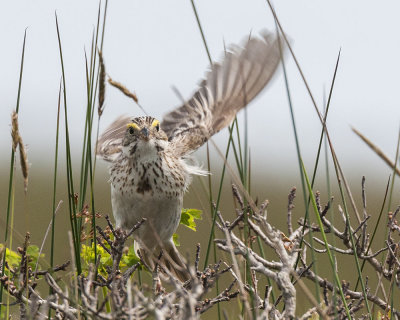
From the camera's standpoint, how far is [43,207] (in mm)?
16969

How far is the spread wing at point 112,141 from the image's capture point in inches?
226

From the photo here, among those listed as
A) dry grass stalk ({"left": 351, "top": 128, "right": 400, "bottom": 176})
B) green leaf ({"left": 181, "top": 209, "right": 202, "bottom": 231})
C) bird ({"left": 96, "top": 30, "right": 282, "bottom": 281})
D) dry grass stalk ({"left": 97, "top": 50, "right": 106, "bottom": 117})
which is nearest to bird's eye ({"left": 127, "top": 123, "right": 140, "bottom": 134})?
bird ({"left": 96, "top": 30, "right": 282, "bottom": 281})

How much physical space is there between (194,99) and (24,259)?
3248 millimetres

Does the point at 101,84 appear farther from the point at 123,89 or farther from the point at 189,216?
the point at 189,216

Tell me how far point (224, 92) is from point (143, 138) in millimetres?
1403

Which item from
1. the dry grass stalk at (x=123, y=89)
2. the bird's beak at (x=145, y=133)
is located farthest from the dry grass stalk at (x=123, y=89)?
the bird's beak at (x=145, y=133)

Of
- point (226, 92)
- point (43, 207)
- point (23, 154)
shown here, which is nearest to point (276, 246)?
point (23, 154)

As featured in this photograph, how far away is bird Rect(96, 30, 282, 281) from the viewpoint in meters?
4.93

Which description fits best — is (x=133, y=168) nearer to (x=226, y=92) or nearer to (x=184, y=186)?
(x=184, y=186)

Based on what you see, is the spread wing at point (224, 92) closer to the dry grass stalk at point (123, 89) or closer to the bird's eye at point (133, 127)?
the bird's eye at point (133, 127)

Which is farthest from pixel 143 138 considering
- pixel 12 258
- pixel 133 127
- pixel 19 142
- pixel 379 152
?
pixel 379 152

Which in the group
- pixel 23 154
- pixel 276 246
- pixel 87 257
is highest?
pixel 23 154

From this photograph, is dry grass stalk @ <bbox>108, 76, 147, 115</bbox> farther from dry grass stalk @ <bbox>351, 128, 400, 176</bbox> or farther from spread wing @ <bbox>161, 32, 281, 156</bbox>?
spread wing @ <bbox>161, 32, 281, 156</bbox>

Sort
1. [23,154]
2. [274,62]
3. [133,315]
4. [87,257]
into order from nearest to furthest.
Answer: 1. [133,315]
2. [23,154]
3. [87,257]
4. [274,62]
